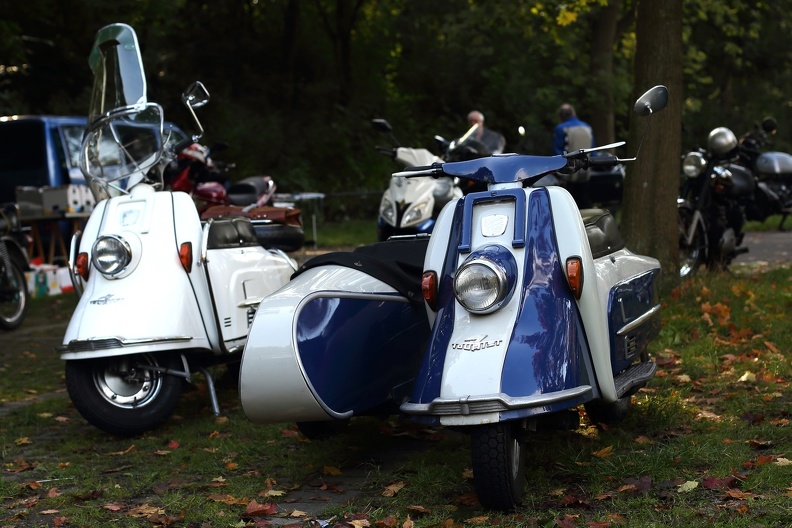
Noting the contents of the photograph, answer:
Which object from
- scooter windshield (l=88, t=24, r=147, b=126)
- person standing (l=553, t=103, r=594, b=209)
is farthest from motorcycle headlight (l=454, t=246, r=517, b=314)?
person standing (l=553, t=103, r=594, b=209)

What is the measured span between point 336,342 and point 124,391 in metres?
1.73

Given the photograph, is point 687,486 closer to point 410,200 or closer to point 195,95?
point 195,95

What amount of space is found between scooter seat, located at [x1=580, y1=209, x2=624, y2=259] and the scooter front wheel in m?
1.25

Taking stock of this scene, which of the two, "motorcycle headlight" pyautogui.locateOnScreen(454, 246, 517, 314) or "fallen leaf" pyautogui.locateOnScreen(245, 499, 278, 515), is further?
"fallen leaf" pyautogui.locateOnScreen(245, 499, 278, 515)

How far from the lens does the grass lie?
4355 mm

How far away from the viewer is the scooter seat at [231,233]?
6.48 m

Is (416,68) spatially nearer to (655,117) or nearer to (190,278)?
(655,117)

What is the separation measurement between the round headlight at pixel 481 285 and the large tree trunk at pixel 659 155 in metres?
4.60

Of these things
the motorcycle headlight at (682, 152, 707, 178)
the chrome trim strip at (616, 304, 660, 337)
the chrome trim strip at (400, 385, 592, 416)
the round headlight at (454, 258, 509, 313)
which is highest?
the motorcycle headlight at (682, 152, 707, 178)

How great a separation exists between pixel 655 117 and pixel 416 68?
765 inches

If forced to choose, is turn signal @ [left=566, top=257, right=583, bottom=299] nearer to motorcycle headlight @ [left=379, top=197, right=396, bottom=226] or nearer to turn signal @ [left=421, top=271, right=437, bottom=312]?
turn signal @ [left=421, top=271, right=437, bottom=312]

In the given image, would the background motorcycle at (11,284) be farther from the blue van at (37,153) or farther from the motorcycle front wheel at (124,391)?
the motorcycle front wheel at (124,391)

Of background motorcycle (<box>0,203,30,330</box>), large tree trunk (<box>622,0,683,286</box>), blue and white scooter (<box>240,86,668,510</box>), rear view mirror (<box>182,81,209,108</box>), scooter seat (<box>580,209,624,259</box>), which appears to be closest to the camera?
blue and white scooter (<box>240,86,668,510</box>)

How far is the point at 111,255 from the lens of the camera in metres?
6.13
